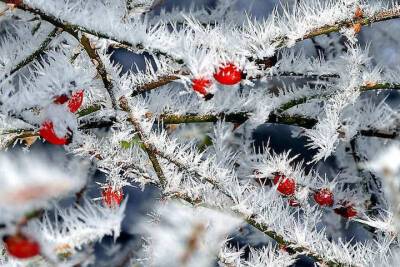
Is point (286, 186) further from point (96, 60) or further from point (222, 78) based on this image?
point (96, 60)

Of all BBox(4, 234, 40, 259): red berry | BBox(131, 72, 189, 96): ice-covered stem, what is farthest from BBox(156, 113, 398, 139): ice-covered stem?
BBox(4, 234, 40, 259): red berry

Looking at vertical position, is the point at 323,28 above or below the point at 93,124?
above

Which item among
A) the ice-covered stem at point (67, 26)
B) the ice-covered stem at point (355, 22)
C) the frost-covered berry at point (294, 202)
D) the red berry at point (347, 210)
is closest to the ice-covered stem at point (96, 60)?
the ice-covered stem at point (67, 26)

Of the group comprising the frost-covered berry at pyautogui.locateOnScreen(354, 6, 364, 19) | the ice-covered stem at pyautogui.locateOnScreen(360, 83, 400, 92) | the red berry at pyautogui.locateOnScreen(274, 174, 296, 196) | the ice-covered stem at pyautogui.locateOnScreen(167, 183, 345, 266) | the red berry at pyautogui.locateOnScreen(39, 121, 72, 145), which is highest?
the frost-covered berry at pyautogui.locateOnScreen(354, 6, 364, 19)

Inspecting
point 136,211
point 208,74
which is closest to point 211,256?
point 208,74

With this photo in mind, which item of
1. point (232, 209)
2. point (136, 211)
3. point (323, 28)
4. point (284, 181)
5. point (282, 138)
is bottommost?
point (136, 211)

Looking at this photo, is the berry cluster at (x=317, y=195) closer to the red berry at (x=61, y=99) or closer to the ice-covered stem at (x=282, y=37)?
the ice-covered stem at (x=282, y=37)

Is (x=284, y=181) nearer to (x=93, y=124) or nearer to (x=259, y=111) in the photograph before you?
(x=259, y=111)

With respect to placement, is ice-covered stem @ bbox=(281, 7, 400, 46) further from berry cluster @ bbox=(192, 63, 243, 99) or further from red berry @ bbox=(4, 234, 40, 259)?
red berry @ bbox=(4, 234, 40, 259)

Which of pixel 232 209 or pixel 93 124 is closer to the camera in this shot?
pixel 232 209
